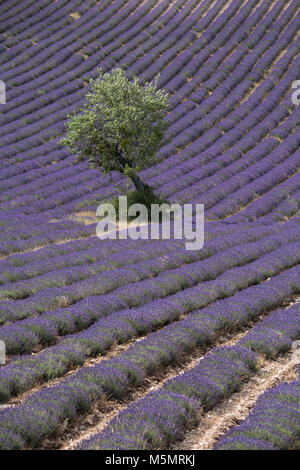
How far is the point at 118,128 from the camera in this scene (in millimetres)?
19594

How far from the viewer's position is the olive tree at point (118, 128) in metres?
19.8

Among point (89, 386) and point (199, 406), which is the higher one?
point (89, 386)

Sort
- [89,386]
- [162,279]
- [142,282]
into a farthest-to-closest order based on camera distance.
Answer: [162,279] → [142,282] → [89,386]

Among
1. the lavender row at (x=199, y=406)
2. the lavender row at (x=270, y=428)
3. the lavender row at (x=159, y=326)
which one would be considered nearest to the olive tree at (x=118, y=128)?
the lavender row at (x=159, y=326)

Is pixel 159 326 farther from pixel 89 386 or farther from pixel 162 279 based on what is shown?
pixel 89 386

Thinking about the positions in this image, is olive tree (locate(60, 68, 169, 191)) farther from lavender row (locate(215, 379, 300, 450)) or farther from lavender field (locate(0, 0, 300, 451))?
lavender row (locate(215, 379, 300, 450))

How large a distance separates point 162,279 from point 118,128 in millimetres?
9372

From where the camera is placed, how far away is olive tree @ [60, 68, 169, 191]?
19.8 metres

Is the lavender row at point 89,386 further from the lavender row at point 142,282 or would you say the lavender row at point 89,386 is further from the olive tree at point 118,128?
the olive tree at point 118,128

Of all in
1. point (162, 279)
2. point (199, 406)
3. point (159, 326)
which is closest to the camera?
point (199, 406)

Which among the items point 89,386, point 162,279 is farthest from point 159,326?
point 89,386

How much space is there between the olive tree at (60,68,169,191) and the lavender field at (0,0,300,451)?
2255mm

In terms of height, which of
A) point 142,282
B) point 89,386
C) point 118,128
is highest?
point 118,128

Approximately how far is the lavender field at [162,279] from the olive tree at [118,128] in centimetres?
225
